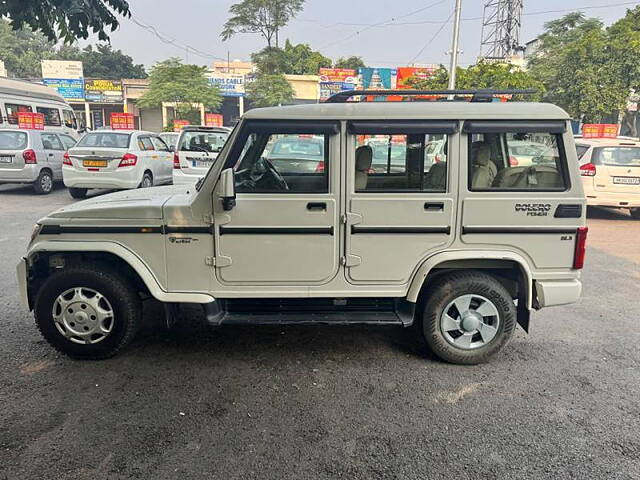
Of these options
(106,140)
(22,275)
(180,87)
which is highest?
(180,87)

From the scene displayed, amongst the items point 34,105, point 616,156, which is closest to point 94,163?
point 34,105

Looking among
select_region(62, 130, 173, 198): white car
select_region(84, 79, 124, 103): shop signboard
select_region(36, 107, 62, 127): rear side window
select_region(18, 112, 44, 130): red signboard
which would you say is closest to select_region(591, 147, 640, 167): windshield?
select_region(62, 130, 173, 198): white car

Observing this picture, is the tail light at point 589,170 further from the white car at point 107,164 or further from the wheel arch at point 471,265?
the white car at point 107,164

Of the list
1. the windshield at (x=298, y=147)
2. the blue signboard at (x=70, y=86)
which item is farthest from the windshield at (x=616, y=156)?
the blue signboard at (x=70, y=86)

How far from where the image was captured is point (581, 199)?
3.72 meters

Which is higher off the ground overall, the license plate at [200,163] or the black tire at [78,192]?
the license plate at [200,163]

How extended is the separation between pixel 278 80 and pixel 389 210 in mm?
40630

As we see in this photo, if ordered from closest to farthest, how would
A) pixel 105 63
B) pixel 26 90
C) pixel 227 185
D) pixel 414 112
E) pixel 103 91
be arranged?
pixel 227 185 → pixel 414 112 → pixel 26 90 → pixel 103 91 → pixel 105 63

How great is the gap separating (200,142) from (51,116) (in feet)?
36.0

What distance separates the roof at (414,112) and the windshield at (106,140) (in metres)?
9.10

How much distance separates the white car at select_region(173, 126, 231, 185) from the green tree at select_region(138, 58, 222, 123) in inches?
1125

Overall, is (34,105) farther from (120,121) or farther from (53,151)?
(53,151)

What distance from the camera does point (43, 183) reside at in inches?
500

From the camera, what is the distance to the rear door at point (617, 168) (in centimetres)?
1016
